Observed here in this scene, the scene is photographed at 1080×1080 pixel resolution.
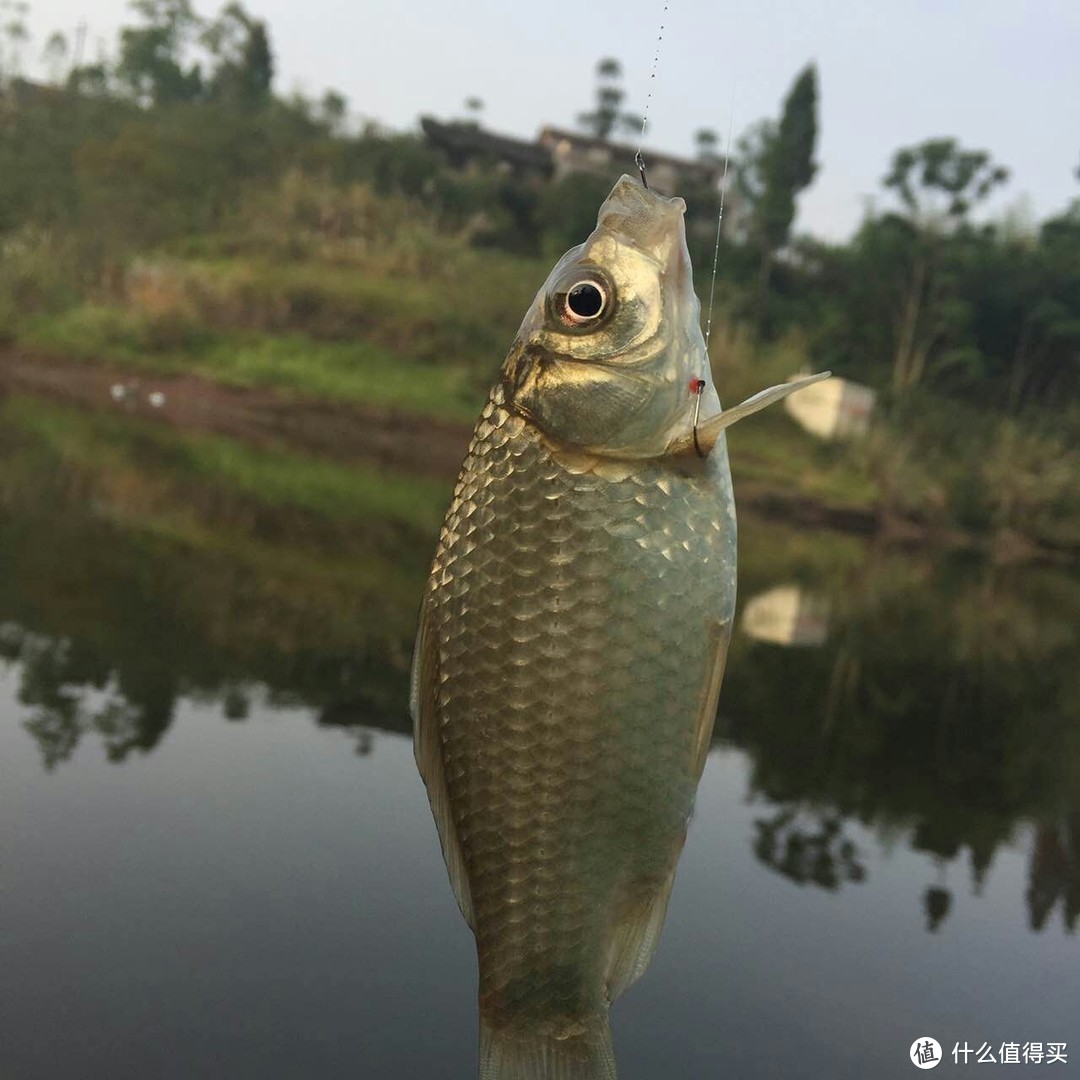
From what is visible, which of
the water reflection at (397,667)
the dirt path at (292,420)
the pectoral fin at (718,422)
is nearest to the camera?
the pectoral fin at (718,422)

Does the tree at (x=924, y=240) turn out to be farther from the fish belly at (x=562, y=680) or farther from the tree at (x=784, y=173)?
the fish belly at (x=562, y=680)

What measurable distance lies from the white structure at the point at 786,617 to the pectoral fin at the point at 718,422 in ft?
29.4

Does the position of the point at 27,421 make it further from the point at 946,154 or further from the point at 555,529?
the point at 946,154

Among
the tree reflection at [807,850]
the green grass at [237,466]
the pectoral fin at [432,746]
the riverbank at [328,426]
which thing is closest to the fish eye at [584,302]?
the pectoral fin at [432,746]

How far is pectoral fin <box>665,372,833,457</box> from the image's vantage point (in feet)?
4.38

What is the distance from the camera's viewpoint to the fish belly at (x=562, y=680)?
1406mm

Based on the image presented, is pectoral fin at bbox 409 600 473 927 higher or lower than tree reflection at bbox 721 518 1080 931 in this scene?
higher

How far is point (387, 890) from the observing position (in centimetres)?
436

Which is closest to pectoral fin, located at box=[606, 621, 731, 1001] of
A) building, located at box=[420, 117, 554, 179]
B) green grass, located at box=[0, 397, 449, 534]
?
green grass, located at box=[0, 397, 449, 534]

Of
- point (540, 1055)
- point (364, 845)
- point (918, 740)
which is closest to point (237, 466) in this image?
point (918, 740)

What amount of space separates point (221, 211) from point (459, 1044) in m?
30.2

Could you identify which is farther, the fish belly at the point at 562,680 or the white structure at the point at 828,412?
the white structure at the point at 828,412

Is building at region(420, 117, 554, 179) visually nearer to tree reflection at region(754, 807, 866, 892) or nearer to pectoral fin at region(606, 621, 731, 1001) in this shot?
tree reflection at region(754, 807, 866, 892)

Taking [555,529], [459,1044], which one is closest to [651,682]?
[555,529]
